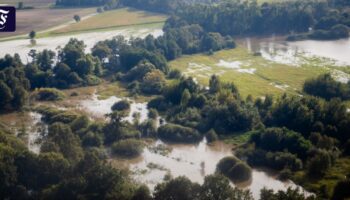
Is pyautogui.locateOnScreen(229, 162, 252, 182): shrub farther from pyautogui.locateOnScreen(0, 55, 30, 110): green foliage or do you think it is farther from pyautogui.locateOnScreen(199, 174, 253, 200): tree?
Answer: pyautogui.locateOnScreen(0, 55, 30, 110): green foliage

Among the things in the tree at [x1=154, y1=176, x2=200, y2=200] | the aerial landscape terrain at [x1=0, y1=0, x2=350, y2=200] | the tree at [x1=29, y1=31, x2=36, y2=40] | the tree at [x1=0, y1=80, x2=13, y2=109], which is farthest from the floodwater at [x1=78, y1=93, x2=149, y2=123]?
the tree at [x1=29, y1=31, x2=36, y2=40]

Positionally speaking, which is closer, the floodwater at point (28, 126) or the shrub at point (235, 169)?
the shrub at point (235, 169)

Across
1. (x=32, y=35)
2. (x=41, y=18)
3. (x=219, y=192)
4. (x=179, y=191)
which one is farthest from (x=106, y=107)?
(x=41, y=18)

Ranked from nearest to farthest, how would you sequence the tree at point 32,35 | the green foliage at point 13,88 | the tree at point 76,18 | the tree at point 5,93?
the tree at point 5,93 → the green foliage at point 13,88 → the tree at point 32,35 → the tree at point 76,18

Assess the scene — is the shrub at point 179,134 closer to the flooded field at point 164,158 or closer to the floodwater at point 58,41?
the flooded field at point 164,158

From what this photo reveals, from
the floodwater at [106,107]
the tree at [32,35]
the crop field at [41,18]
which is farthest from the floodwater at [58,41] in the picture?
the floodwater at [106,107]

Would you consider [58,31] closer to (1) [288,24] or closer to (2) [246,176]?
(1) [288,24]
